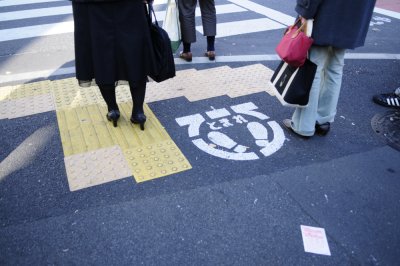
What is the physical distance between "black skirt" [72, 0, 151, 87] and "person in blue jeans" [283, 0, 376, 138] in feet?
4.31

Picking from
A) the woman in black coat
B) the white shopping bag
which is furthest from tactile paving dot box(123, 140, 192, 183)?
the white shopping bag

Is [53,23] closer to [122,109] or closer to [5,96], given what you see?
[5,96]

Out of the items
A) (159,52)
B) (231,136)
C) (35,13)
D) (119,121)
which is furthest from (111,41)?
(35,13)

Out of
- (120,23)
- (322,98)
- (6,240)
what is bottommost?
(6,240)

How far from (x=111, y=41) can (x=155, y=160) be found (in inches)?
41.0

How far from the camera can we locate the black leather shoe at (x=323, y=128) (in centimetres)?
351

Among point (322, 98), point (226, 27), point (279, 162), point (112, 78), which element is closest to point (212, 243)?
point (279, 162)

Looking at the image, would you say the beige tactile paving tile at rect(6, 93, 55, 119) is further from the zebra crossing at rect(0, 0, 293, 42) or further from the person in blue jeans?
the zebra crossing at rect(0, 0, 293, 42)

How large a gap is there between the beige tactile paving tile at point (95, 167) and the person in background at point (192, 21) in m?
2.43

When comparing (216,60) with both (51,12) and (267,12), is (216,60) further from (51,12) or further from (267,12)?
(51,12)

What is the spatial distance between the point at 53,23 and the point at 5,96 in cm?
340

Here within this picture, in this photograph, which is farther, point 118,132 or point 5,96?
point 5,96

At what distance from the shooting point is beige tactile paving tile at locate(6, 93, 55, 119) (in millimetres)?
3926

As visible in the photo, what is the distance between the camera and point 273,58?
5.52 metres
